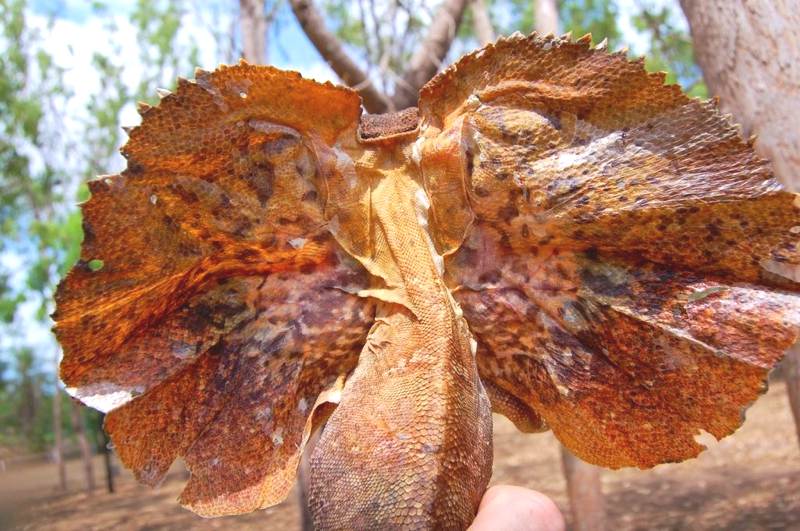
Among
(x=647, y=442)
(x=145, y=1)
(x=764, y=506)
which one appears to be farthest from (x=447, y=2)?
(x=145, y=1)

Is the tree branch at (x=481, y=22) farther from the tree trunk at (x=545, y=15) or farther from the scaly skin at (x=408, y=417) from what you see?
the scaly skin at (x=408, y=417)

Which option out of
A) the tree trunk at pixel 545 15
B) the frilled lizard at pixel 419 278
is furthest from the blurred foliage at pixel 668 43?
the frilled lizard at pixel 419 278

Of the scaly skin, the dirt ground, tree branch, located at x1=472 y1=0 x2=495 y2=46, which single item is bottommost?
the dirt ground

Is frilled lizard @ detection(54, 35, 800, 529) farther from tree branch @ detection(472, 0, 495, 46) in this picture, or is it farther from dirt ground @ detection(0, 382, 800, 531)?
dirt ground @ detection(0, 382, 800, 531)

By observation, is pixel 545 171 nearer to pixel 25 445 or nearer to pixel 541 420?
pixel 541 420

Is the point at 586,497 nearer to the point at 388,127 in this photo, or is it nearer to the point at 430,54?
the point at 430,54

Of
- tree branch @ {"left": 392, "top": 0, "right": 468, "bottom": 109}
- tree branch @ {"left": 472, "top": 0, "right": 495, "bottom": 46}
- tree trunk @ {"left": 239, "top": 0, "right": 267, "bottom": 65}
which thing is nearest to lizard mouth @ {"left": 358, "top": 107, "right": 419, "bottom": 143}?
tree branch @ {"left": 392, "top": 0, "right": 468, "bottom": 109}

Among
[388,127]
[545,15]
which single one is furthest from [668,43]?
[388,127]
